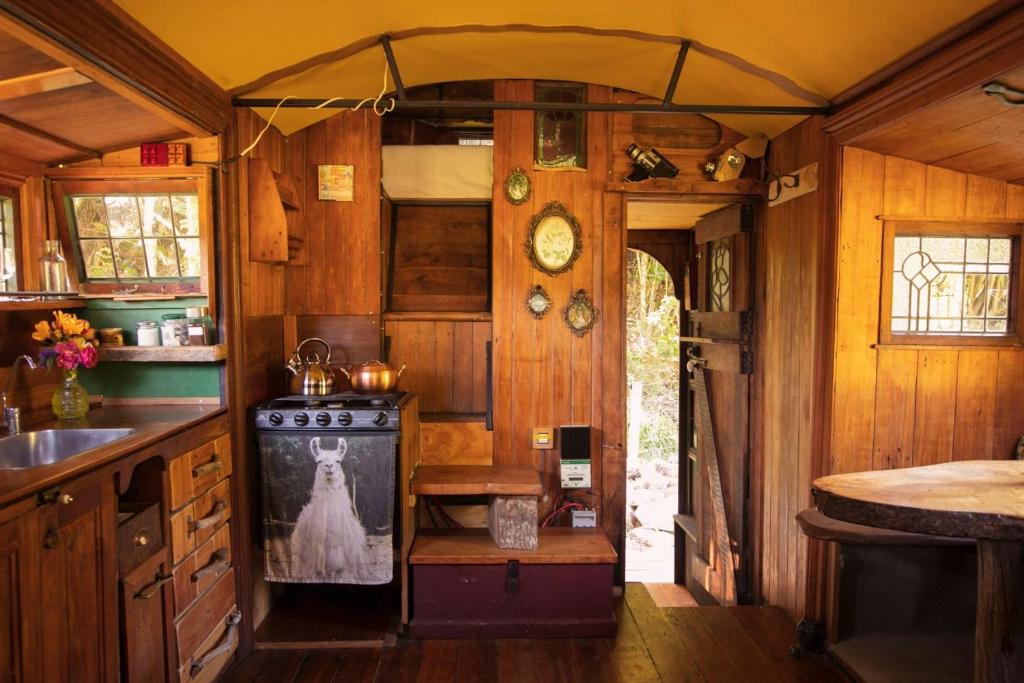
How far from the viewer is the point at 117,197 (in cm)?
258

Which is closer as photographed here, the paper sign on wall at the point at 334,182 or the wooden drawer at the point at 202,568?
the wooden drawer at the point at 202,568

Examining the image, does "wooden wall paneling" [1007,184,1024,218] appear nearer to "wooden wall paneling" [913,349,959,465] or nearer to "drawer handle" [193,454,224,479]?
"wooden wall paneling" [913,349,959,465]

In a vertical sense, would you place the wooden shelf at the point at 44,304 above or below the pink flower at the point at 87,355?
above

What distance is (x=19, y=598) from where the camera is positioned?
1.47 meters

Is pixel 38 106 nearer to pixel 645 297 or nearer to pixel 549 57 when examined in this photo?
pixel 549 57

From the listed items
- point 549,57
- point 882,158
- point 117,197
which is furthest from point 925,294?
point 117,197

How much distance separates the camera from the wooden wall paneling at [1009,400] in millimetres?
2818

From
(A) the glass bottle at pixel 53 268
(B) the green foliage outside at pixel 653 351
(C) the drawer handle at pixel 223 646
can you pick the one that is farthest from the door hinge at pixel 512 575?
(B) the green foliage outside at pixel 653 351

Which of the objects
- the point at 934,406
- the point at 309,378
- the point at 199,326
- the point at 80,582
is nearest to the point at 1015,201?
the point at 934,406

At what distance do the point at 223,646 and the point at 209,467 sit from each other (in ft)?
2.42

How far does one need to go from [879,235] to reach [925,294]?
35 centimetres

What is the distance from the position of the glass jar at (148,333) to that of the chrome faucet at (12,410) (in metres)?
0.38

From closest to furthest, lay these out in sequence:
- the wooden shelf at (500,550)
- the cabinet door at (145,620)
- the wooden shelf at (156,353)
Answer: the cabinet door at (145,620) < the wooden shelf at (156,353) < the wooden shelf at (500,550)

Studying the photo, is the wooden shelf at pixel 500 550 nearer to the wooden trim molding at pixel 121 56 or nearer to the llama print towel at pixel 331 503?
the llama print towel at pixel 331 503
